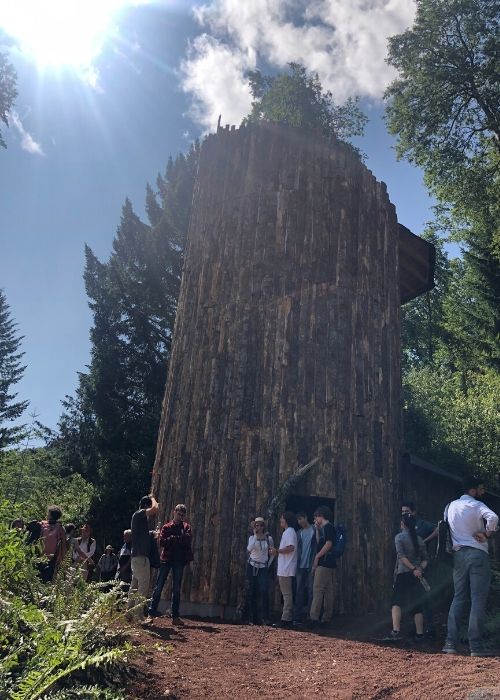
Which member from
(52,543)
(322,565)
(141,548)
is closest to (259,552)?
(322,565)

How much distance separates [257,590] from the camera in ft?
30.8

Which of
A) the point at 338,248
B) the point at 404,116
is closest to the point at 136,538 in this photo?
the point at 338,248

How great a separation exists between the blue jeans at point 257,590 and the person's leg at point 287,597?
0.27 m

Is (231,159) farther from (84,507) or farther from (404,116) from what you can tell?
(84,507)

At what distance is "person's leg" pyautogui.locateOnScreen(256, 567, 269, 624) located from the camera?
29.7 feet

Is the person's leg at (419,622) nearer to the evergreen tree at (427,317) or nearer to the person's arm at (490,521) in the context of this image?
the person's arm at (490,521)

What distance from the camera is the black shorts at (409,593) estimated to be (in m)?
7.59

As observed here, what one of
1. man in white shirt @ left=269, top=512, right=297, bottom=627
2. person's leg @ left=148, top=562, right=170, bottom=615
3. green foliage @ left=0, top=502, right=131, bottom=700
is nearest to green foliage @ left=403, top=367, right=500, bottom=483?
man in white shirt @ left=269, top=512, right=297, bottom=627

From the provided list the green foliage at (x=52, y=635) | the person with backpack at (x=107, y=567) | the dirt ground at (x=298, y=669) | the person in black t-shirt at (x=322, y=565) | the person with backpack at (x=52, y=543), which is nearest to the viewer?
the green foliage at (x=52, y=635)

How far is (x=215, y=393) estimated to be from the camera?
1129 cm

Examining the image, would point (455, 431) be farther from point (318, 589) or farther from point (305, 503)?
point (318, 589)

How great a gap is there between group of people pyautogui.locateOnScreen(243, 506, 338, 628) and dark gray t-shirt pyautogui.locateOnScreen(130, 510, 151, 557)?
68.7 inches

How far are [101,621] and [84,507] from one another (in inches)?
667

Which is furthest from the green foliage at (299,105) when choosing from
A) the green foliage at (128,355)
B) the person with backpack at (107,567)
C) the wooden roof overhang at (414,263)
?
the person with backpack at (107,567)
